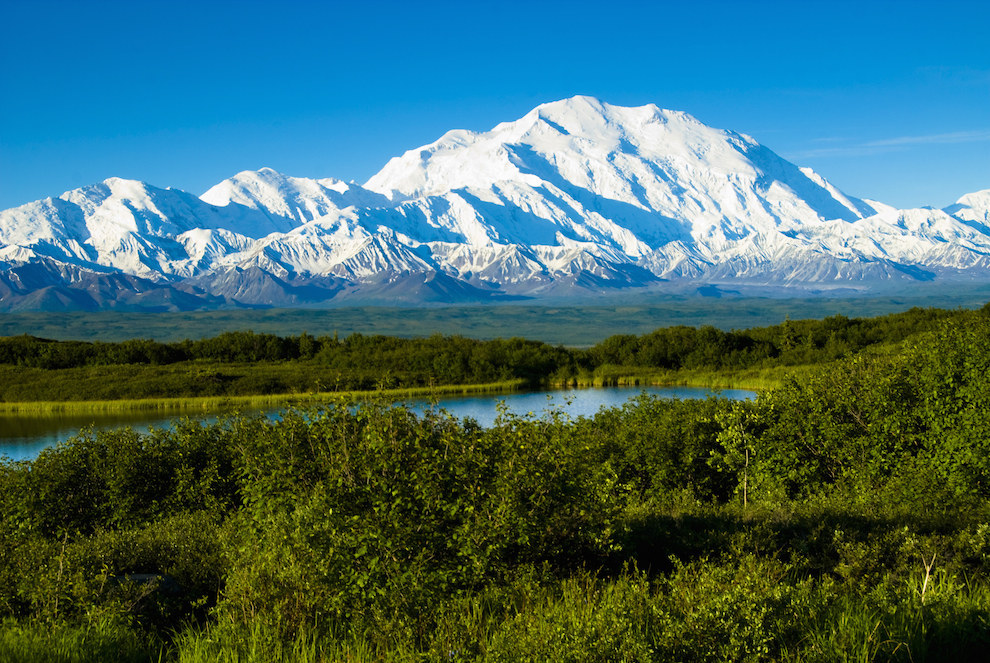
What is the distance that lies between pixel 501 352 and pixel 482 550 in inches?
2951

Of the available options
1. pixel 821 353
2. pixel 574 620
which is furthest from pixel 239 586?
pixel 821 353

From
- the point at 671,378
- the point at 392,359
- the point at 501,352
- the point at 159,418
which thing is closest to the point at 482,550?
the point at 159,418

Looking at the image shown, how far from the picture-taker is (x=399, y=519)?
862cm

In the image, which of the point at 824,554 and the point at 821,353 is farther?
the point at 821,353

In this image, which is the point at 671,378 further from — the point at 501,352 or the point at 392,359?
the point at 392,359

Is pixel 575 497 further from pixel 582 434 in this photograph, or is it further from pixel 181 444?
pixel 181 444

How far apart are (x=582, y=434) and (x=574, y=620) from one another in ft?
35.1

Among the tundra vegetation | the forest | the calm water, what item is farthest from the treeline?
the tundra vegetation

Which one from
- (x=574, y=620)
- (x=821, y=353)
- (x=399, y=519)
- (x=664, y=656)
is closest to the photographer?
(x=664, y=656)

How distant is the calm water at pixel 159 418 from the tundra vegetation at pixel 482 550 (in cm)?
2090

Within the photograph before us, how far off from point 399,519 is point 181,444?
1131 cm

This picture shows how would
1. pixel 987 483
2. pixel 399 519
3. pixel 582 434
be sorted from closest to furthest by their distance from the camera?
pixel 399 519, pixel 987 483, pixel 582 434

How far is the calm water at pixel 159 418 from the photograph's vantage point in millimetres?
43312

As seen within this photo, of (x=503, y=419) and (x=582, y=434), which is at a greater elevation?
(x=503, y=419)
